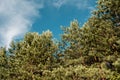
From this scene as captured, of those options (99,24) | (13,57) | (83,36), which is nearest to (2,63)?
(13,57)

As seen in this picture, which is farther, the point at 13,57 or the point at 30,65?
the point at 13,57

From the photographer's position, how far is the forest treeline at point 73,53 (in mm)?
29500

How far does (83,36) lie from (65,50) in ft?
17.4

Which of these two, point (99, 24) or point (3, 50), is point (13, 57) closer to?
point (3, 50)

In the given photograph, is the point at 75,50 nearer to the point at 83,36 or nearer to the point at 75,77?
the point at 83,36

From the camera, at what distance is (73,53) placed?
4016 cm

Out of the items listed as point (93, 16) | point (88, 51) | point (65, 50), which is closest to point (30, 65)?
point (65, 50)

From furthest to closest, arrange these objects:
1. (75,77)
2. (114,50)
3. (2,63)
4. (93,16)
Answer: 1. (2,63)
2. (93,16)
3. (114,50)
4. (75,77)

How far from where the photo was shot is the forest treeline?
2950 cm

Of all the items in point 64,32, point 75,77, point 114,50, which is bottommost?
point 75,77

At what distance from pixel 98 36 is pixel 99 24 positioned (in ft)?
5.12

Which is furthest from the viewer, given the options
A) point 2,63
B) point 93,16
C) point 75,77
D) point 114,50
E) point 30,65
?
point 2,63

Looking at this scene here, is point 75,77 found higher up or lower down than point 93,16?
lower down

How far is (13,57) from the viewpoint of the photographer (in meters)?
44.7
